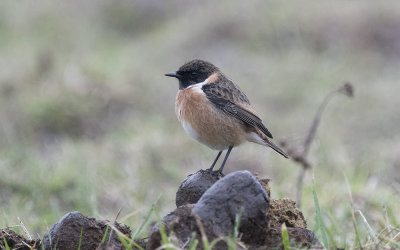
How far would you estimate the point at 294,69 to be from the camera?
13.2 metres

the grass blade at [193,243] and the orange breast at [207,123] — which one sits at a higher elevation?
the orange breast at [207,123]

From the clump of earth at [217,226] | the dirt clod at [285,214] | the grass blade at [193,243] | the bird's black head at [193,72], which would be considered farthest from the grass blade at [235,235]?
the bird's black head at [193,72]

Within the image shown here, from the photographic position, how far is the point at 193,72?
6.46 m

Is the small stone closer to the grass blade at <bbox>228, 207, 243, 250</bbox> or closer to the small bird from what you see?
the grass blade at <bbox>228, 207, 243, 250</bbox>

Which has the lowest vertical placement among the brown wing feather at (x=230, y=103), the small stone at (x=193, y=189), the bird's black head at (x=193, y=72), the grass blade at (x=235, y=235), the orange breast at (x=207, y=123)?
the grass blade at (x=235, y=235)

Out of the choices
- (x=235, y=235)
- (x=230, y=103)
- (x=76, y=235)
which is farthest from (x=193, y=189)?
(x=230, y=103)

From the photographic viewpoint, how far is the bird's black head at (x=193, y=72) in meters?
6.45

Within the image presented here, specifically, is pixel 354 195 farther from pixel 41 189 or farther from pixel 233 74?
pixel 233 74

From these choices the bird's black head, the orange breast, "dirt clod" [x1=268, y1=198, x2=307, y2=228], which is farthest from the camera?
the bird's black head

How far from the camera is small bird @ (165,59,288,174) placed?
609 centimetres

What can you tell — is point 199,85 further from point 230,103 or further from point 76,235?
point 76,235

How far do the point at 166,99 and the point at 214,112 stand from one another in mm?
5458

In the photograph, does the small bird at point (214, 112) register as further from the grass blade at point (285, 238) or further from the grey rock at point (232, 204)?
the grass blade at point (285, 238)

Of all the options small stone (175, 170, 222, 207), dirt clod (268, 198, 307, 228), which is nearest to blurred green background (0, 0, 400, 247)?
dirt clod (268, 198, 307, 228)
